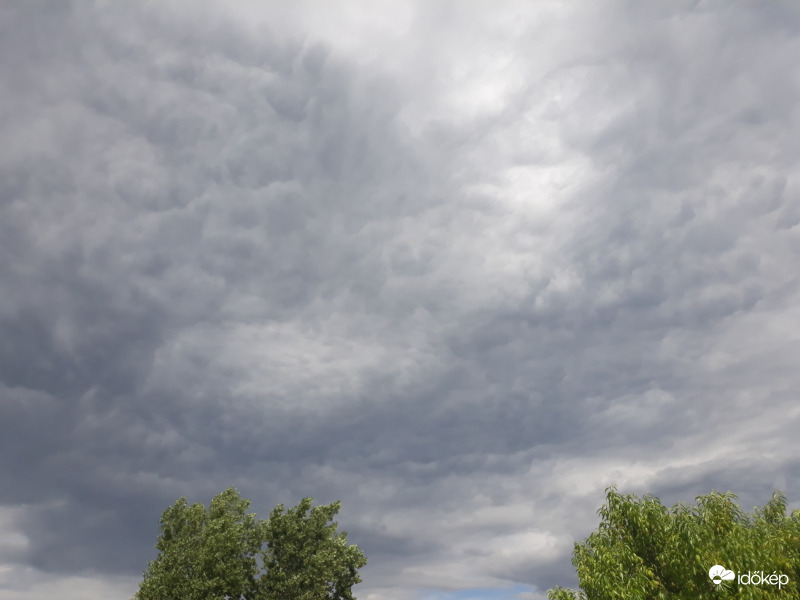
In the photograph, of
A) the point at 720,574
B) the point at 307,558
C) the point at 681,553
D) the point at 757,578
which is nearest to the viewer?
the point at 757,578

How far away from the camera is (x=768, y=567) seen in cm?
2336

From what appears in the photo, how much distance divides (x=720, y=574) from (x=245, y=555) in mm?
48231

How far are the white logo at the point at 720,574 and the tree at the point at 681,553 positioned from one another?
9.6 inches

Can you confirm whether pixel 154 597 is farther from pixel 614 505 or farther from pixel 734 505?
pixel 734 505

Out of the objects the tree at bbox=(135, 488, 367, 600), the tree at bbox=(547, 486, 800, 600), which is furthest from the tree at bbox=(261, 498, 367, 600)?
the tree at bbox=(547, 486, 800, 600)

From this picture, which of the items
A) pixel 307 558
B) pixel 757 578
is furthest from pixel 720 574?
pixel 307 558

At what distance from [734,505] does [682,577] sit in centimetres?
743

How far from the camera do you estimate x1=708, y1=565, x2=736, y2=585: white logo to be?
76.7ft

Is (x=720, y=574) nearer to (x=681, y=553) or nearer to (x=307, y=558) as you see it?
(x=681, y=553)

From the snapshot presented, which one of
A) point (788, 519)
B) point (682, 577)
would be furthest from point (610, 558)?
point (788, 519)

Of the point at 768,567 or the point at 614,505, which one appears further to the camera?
the point at 614,505

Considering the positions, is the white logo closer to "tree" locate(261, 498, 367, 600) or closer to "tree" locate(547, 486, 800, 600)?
"tree" locate(547, 486, 800, 600)

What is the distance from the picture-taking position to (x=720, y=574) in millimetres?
23594

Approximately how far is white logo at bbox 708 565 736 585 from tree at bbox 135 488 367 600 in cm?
4252
